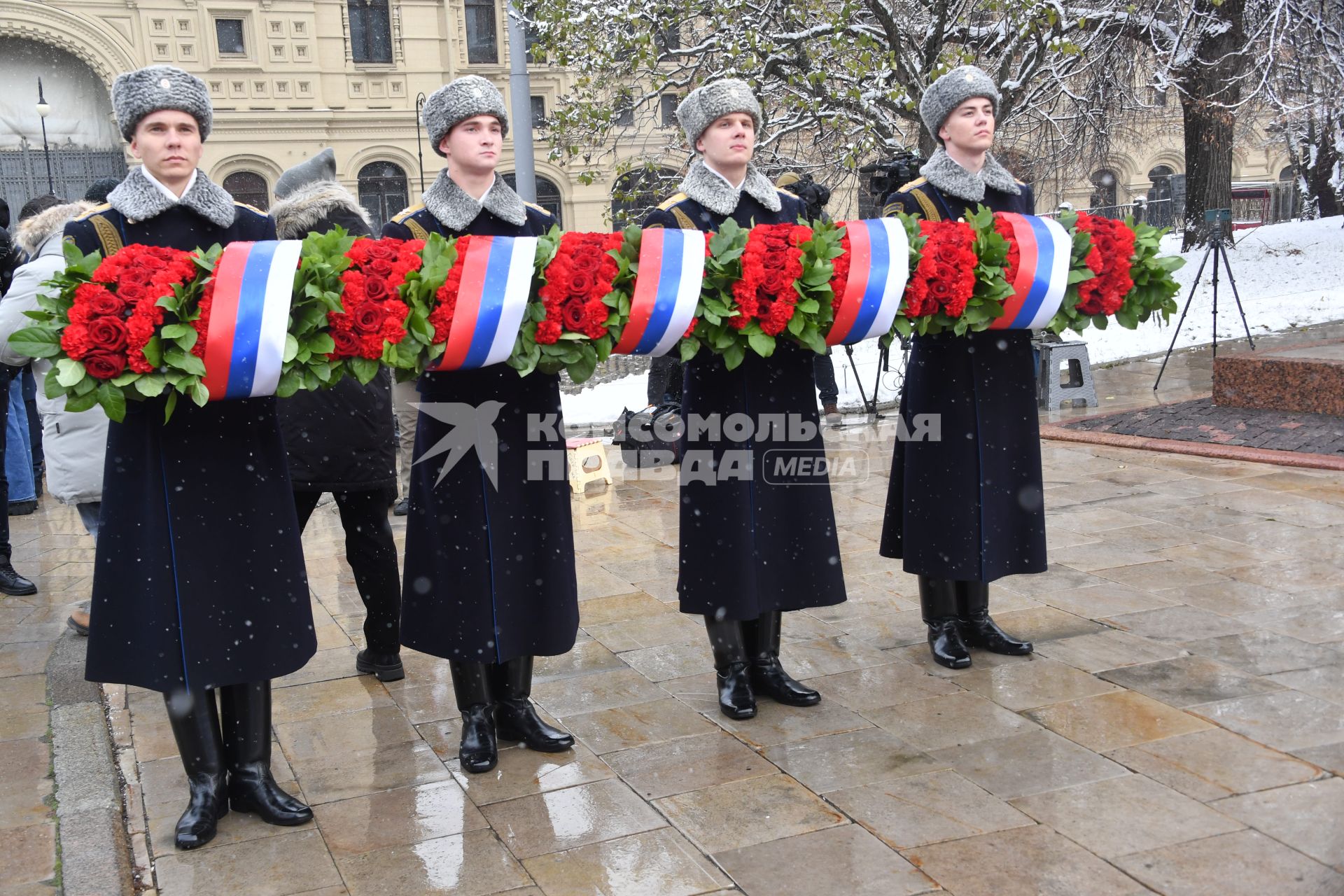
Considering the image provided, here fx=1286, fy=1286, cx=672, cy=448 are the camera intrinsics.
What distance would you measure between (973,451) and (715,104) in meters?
1.51

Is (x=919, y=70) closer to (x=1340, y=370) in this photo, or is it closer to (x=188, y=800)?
(x=1340, y=370)

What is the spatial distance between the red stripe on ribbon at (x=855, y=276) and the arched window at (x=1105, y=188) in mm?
33729

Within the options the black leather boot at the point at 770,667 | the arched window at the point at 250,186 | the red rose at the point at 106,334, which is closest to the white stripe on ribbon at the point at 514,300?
the red rose at the point at 106,334

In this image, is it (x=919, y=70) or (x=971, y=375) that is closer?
(x=971, y=375)

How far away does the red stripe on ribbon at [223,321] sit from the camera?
3172 millimetres

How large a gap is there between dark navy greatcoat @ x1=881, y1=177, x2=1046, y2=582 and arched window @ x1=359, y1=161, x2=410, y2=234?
2676 cm

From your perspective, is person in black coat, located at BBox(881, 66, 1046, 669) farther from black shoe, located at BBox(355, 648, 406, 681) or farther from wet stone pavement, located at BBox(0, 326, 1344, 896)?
black shoe, located at BBox(355, 648, 406, 681)

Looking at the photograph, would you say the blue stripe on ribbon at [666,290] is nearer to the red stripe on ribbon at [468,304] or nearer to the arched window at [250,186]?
the red stripe on ribbon at [468,304]

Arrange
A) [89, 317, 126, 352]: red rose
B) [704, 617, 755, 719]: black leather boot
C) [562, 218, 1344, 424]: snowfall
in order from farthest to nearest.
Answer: [562, 218, 1344, 424]: snowfall
[704, 617, 755, 719]: black leather boot
[89, 317, 126, 352]: red rose

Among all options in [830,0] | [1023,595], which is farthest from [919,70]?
[1023,595]

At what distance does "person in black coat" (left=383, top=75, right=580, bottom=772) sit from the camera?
3789mm

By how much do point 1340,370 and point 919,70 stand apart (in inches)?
225

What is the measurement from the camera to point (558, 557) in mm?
3924

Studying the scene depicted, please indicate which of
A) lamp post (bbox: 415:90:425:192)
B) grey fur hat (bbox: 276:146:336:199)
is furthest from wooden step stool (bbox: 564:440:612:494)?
grey fur hat (bbox: 276:146:336:199)
